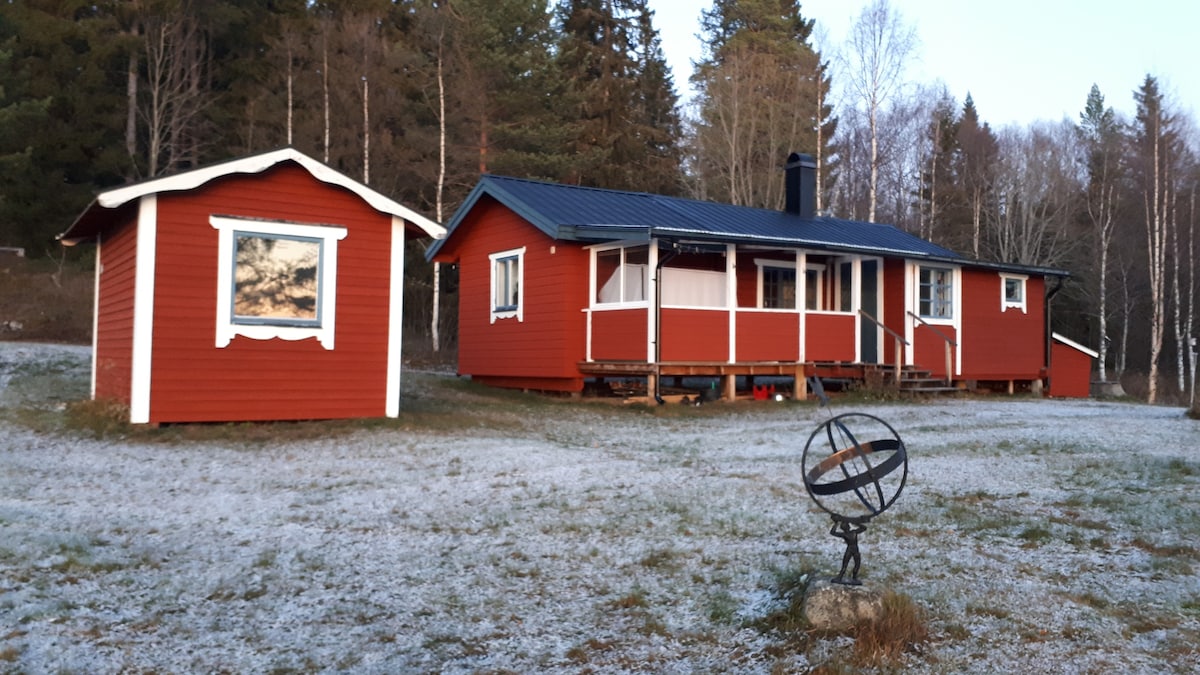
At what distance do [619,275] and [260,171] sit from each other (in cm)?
730

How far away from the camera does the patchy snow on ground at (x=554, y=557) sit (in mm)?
4211

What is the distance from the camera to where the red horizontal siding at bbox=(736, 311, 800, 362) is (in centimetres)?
1656

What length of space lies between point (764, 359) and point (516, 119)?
56.9 ft

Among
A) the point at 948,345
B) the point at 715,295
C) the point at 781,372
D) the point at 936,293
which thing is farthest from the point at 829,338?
the point at 936,293

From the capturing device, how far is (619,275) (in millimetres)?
17172

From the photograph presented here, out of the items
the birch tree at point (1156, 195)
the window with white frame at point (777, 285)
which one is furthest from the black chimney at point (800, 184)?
the birch tree at point (1156, 195)

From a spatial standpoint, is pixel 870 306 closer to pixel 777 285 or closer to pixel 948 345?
pixel 948 345

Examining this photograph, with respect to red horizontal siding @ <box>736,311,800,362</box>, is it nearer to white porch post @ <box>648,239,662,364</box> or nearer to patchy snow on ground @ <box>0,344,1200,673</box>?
white porch post @ <box>648,239,662,364</box>

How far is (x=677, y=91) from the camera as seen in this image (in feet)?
135

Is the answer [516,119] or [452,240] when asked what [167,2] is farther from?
[452,240]

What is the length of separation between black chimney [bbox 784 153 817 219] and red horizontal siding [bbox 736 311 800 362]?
4955mm

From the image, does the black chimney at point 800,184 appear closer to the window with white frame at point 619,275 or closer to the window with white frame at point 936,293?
the window with white frame at point 936,293

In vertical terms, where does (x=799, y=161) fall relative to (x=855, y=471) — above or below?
above

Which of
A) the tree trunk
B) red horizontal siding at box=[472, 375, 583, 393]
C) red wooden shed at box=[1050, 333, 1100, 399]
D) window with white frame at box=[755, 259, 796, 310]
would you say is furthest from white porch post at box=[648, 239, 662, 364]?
the tree trunk
